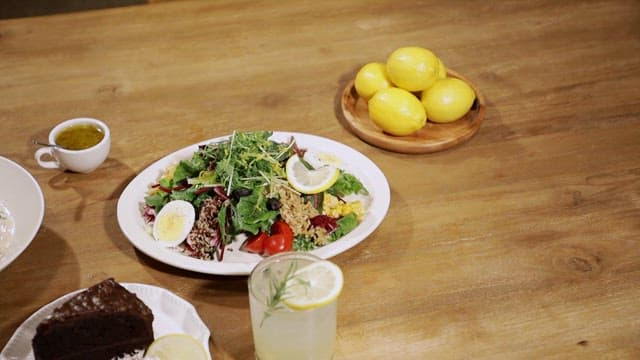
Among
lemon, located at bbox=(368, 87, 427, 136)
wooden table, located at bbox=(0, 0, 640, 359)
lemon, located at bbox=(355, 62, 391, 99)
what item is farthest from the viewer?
lemon, located at bbox=(355, 62, 391, 99)

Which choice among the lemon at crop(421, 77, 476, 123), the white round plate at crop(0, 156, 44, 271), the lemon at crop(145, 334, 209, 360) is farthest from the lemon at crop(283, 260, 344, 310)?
the lemon at crop(421, 77, 476, 123)

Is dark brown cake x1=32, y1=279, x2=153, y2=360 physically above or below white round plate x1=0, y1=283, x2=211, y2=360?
above

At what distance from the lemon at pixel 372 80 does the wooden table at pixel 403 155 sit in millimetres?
110

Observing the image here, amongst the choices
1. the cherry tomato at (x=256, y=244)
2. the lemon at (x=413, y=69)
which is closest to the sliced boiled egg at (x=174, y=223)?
the cherry tomato at (x=256, y=244)

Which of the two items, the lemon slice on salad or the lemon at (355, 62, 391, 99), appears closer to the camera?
the lemon slice on salad

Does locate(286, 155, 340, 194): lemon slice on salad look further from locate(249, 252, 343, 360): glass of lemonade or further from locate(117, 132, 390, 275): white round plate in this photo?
locate(249, 252, 343, 360): glass of lemonade

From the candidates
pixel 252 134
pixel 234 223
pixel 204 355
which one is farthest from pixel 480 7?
pixel 204 355

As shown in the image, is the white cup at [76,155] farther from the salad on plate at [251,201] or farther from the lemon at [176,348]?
the lemon at [176,348]

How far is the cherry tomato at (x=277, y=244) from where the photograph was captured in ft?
4.35

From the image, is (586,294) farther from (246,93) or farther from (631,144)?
(246,93)

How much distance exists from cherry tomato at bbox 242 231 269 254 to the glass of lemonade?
25cm

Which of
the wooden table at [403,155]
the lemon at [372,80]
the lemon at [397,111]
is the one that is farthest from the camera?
the lemon at [372,80]

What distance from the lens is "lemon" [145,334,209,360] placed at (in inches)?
44.7

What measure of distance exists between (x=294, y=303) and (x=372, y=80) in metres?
0.88
